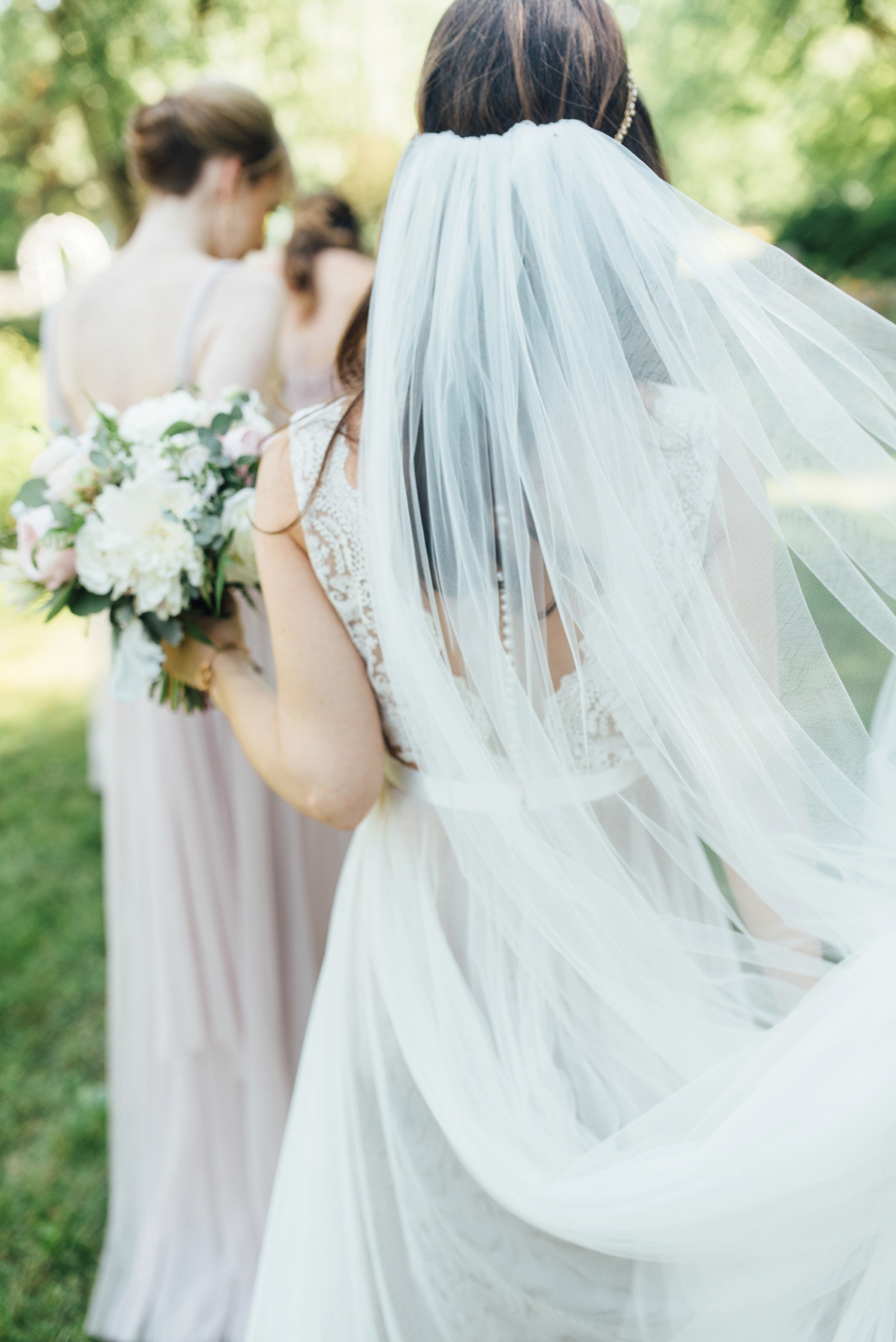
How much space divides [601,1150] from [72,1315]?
1.78 m

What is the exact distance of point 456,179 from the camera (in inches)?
45.9

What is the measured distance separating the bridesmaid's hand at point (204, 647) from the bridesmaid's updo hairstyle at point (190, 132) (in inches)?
46.8

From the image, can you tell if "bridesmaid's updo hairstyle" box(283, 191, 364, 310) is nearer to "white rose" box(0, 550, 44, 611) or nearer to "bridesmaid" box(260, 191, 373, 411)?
"bridesmaid" box(260, 191, 373, 411)

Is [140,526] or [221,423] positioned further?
[221,423]

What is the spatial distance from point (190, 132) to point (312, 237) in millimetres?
2303

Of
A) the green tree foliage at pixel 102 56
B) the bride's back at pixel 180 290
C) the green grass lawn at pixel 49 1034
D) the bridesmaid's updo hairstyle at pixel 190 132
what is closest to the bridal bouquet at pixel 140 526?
the bride's back at pixel 180 290

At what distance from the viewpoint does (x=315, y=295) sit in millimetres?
4449

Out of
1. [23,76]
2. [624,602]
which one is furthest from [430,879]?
[23,76]

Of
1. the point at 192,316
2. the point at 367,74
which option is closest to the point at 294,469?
the point at 192,316

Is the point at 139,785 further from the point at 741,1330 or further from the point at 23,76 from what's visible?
the point at 23,76

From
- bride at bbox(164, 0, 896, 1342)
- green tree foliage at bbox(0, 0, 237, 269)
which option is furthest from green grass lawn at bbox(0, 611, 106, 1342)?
green tree foliage at bbox(0, 0, 237, 269)

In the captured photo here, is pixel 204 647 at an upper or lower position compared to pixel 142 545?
lower

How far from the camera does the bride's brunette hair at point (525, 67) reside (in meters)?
1.18

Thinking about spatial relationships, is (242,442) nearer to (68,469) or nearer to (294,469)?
(68,469)
